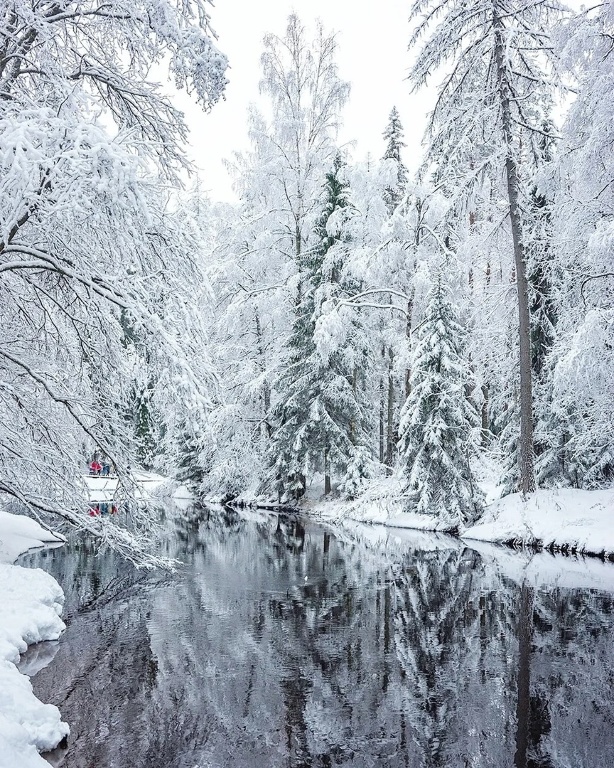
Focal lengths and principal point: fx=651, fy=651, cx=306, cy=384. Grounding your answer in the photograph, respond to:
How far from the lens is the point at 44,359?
30.7 ft

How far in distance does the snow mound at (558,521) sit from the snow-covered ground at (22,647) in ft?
35.2

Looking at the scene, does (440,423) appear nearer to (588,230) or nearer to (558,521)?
(558,521)

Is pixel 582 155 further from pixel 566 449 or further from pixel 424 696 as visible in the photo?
pixel 424 696

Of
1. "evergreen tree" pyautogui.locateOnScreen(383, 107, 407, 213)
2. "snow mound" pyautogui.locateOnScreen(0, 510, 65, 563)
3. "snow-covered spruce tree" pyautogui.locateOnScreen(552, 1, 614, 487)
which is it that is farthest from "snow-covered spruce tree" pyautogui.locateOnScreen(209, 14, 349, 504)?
"snow-covered spruce tree" pyautogui.locateOnScreen(552, 1, 614, 487)

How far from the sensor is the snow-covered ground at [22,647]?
4.30 metres

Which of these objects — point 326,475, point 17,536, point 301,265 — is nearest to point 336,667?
point 17,536

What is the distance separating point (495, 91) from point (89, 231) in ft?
44.1

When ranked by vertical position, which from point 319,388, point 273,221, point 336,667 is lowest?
point 336,667

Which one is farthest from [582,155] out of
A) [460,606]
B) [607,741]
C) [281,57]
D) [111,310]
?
[281,57]

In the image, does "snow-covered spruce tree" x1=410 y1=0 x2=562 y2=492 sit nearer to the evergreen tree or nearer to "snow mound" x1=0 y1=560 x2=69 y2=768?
the evergreen tree

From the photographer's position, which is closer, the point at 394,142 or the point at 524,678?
the point at 524,678

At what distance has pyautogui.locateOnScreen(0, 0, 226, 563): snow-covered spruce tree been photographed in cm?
558

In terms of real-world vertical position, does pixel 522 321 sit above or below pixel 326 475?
above

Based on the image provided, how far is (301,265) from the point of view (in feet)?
95.1
